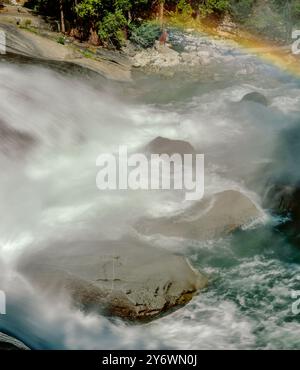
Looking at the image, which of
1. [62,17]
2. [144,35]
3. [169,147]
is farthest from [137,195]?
[144,35]

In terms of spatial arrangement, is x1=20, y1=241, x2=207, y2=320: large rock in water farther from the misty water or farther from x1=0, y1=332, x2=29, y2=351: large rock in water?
x1=0, y1=332, x2=29, y2=351: large rock in water

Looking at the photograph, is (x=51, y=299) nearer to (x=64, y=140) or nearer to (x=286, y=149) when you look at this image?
(x=64, y=140)

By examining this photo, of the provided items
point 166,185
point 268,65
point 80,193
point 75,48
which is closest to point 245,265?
point 166,185

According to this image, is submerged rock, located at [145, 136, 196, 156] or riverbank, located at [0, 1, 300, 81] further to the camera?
riverbank, located at [0, 1, 300, 81]
